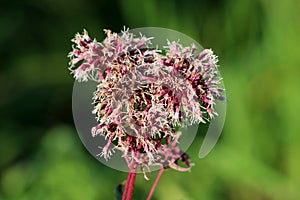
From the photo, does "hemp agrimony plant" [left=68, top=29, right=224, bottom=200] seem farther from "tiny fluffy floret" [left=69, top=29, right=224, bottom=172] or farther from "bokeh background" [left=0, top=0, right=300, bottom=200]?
"bokeh background" [left=0, top=0, right=300, bottom=200]

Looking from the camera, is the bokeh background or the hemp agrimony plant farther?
the bokeh background

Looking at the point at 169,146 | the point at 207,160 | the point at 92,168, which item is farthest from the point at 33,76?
the point at 169,146

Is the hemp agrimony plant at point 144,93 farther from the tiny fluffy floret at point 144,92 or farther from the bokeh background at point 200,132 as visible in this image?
the bokeh background at point 200,132

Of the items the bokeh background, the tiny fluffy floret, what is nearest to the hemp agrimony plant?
the tiny fluffy floret

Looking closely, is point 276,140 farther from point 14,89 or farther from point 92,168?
point 14,89

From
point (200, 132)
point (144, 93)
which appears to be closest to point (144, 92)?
point (144, 93)
